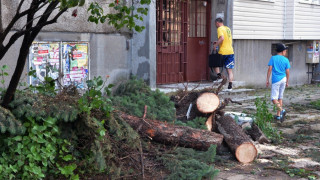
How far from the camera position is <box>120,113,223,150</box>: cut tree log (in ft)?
22.2

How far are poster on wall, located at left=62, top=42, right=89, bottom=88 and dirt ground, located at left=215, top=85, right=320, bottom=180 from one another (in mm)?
3430

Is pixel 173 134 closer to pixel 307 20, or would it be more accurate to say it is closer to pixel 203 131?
pixel 203 131

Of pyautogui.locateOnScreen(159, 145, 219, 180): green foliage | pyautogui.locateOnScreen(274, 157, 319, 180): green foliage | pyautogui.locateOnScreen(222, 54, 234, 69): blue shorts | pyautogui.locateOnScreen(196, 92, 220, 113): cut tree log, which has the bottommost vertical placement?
pyautogui.locateOnScreen(274, 157, 319, 180): green foliage

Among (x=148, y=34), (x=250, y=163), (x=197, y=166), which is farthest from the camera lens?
(x=148, y=34)

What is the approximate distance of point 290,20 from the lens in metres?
17.9

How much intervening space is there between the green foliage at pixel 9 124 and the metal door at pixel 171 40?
344 inches

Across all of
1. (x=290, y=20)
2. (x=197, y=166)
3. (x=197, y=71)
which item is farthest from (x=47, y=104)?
(x=290, y=20)

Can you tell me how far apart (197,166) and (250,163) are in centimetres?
126

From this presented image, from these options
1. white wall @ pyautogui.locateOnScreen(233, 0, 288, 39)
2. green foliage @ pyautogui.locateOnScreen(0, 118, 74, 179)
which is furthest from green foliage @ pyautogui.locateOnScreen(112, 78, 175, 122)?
white wall @ pyautogui.locateOnScreen(233, 0, 288, 39)

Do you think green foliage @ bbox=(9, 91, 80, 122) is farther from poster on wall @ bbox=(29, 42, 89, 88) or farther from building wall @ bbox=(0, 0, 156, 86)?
building wall @ bbox=(0, 0, 156, 86)

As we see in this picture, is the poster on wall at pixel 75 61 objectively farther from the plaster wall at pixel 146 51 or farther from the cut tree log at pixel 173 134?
the cut tree log at pixel 173 134

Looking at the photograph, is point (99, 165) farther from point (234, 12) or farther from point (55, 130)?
point (234, 12)

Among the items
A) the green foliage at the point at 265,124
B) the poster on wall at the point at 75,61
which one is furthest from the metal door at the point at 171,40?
the green foliage at the point at 265,124

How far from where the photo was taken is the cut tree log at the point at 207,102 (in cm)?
827
